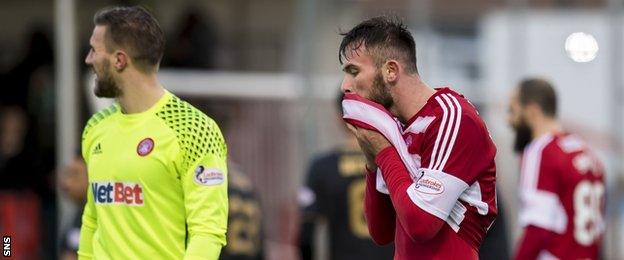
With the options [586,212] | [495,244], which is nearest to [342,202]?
[495,244]

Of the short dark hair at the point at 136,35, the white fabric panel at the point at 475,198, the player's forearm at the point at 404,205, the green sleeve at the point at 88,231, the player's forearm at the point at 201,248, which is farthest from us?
the green sleeve at the point at 88,231

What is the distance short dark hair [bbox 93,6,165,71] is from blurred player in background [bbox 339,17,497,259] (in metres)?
0.98

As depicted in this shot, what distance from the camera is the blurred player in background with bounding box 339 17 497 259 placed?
523 cm

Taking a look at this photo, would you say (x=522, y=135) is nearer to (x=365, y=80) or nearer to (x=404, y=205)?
(x=365, y=80)

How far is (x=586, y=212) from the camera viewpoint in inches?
366

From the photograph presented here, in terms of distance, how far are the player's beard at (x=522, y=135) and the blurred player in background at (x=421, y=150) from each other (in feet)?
13.5

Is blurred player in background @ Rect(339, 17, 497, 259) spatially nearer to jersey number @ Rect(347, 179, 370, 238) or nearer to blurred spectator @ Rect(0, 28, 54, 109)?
jersey number @ Rect(347, 179, 370, 238)

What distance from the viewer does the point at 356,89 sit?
5.39m

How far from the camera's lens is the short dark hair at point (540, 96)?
943 cm

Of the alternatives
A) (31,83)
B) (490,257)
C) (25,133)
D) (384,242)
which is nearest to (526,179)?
(490,257)

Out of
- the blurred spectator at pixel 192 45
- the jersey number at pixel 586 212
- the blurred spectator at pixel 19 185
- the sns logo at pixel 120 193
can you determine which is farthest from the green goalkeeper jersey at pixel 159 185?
the blurred spectator at pixel 192 45

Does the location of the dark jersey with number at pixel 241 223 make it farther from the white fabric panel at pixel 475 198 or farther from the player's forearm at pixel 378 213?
the white fabric panel at pixel 475 198

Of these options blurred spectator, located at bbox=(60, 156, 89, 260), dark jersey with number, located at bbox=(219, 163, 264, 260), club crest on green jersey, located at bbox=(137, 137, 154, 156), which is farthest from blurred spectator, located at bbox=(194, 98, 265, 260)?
club crest on green jersey, located at bbox=(137, 137, 154, 156)

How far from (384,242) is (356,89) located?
2.16ft
